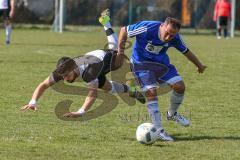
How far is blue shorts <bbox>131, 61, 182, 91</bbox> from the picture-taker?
860 cm

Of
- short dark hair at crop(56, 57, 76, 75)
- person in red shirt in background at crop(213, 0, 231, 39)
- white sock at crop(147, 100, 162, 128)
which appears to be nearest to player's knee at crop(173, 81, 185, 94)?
white sock at crop(147, 100, 162, 128)

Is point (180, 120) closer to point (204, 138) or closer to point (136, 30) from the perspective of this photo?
point (204, 138)

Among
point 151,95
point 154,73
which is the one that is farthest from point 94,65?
point 151,95

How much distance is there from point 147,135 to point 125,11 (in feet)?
111

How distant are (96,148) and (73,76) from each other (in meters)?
1.15

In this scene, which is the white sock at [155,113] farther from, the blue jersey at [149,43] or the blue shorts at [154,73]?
the blue jersey at [149,43]

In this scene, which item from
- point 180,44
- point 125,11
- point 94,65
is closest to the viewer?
point 180,44

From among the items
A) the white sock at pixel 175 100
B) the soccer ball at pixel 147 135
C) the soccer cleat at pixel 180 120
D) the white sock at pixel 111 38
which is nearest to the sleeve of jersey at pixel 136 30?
the white sock at pixel 175 100

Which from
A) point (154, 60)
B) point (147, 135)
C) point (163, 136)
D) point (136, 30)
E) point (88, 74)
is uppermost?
point (136, 30)

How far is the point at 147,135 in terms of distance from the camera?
25.1ft

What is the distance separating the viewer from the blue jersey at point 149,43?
831cm

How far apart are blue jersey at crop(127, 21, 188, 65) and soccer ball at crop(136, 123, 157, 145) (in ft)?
3.77

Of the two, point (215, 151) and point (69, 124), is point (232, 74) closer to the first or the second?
point (69, 124)

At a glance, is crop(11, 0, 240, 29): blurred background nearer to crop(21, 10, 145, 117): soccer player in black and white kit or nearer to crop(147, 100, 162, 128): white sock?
crop(21, 10, 145, 117): soccer player in black and white kit
